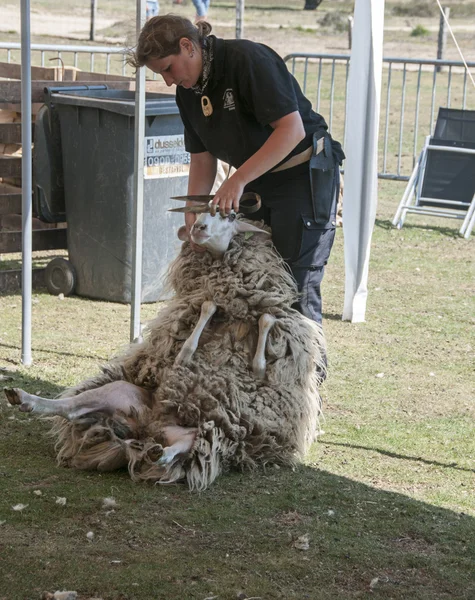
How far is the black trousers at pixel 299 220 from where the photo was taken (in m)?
4.43

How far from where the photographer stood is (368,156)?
263 inches

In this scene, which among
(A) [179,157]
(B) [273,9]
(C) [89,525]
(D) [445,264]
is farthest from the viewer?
(B) [273,9]

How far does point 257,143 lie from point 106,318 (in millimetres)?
2849

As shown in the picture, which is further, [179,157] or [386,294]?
[386,294]

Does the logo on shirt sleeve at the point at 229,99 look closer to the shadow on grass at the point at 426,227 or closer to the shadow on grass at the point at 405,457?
the shadow on grass at the point at 405,457

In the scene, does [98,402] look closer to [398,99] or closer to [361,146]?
[361,146]

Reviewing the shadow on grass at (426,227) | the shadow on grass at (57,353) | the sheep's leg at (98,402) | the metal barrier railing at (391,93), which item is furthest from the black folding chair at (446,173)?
the sheep's leg at (98,402)

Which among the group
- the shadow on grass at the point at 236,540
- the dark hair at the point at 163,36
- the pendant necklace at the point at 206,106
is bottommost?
the shadow on grass at the point at 236,540

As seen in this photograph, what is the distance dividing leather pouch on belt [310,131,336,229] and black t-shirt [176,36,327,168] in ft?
0.20

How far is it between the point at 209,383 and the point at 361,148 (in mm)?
3120

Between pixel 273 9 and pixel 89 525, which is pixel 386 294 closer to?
pixel 89 525

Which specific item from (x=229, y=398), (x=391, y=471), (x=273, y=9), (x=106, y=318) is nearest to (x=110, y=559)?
(x=229, y=398)

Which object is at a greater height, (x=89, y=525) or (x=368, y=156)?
(x=368, y=156)

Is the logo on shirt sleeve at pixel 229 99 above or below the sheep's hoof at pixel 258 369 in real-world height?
above
